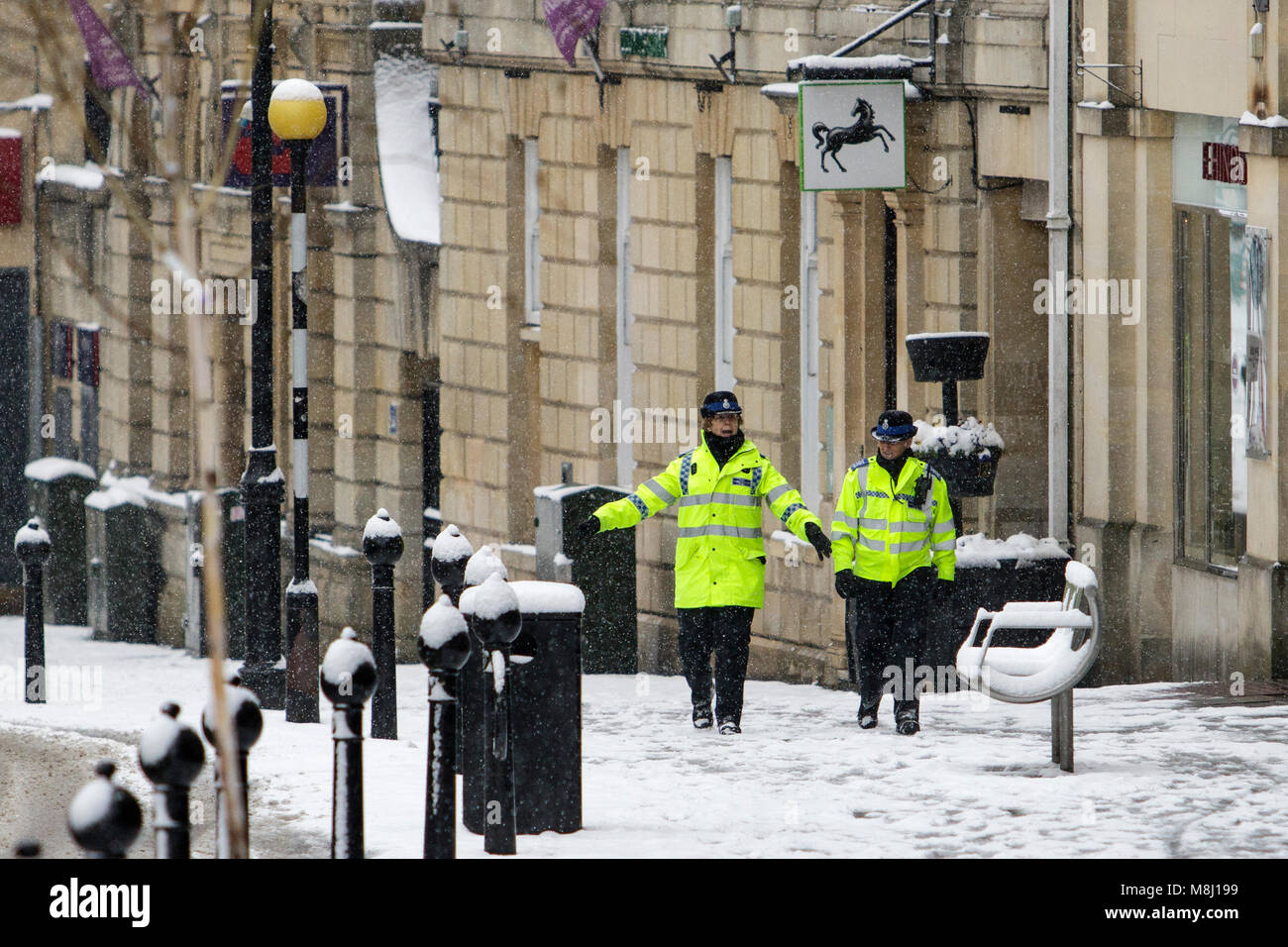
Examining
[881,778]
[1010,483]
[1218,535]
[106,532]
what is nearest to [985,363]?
[1010,483]

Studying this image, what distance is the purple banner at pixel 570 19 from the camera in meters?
18.9

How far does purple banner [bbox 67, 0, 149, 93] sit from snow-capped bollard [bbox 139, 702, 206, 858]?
17.1m

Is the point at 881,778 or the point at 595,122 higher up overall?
the point at 595,122

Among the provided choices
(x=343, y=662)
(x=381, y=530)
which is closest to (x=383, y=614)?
(x=381, y=530)

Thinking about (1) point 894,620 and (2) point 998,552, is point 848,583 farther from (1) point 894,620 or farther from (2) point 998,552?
(2) point 998,552

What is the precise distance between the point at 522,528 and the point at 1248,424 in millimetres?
8574

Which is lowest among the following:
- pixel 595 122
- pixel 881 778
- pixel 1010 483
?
pixel 881 778

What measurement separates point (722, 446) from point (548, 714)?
308 cm

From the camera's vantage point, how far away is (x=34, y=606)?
16.4m

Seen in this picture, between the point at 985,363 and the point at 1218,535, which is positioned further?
the point at 985,363

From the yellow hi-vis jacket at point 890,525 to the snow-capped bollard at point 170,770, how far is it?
5.21m

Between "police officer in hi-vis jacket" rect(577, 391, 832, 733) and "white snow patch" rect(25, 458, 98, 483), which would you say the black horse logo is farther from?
"white snow patch" rect(25, 458, 98, 483)
